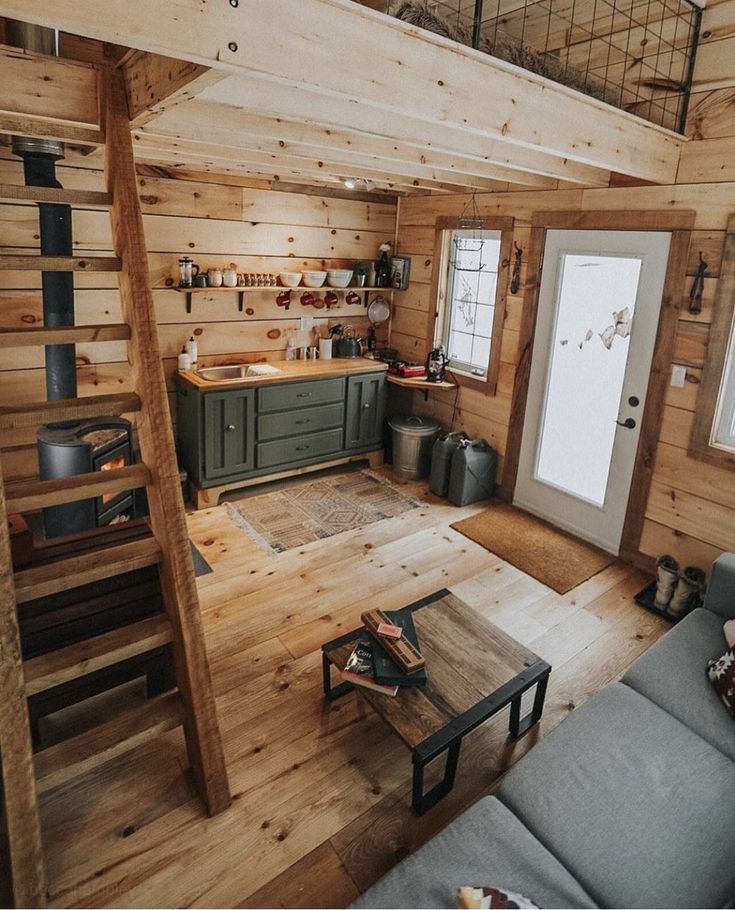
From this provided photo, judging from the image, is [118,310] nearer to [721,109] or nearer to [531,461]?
[531,461]

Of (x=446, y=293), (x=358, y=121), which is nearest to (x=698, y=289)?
(x=358, y=121)

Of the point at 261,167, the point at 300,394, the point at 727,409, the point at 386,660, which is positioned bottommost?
the point at 386,660

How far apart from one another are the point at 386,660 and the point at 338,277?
3.38 m

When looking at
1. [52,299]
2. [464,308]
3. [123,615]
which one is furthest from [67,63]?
[464,308]

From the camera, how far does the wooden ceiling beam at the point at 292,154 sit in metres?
2.75

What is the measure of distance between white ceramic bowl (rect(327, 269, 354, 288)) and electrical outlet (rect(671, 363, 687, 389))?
2577 millimetres

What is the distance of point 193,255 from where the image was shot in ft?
14.1

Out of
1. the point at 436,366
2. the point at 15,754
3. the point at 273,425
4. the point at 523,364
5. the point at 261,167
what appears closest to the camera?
the point at 15,754

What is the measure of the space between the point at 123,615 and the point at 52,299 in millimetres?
1558

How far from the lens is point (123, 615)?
7.38 feet

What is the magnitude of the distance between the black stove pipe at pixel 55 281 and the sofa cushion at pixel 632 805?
2559 millimetres

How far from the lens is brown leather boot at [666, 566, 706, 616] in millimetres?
3238

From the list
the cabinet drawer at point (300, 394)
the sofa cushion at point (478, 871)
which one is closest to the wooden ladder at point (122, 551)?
the sofa cushion at point (478, 871)

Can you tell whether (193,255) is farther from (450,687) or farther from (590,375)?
(450,687)
